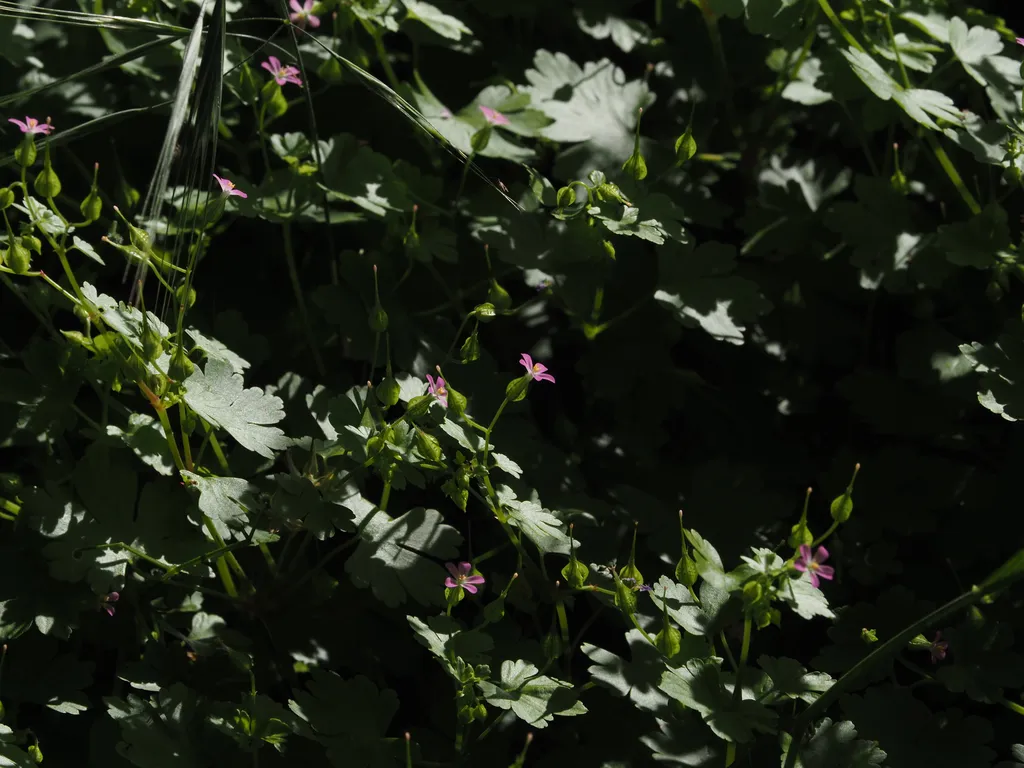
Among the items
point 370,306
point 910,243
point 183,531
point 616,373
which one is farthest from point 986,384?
point 183,531

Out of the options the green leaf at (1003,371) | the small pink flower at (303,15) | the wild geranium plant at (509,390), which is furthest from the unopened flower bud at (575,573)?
the small pink flower at (303,15)

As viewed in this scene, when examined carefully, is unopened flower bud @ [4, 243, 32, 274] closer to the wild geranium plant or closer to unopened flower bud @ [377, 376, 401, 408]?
the wild geranium plant

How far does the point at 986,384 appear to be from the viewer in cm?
147

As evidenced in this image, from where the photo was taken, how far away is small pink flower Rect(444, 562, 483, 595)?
130 centimetres

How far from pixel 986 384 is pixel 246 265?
1179mm

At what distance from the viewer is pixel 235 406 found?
130cm

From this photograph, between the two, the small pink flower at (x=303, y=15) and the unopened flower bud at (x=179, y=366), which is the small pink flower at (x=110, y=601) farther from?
the small pink flower at (x=303, y=15)

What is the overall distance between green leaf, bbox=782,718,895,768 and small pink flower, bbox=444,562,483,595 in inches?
16.7

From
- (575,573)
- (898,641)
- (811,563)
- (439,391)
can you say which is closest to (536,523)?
(575,573)

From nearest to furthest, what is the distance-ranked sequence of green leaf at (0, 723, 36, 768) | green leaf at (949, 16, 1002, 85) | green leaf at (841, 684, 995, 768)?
green leaf at (0, 723, 36, 768) → green leaf at (841, 684, 995, 768) → green leaf at (949, 16, 1002, 85)

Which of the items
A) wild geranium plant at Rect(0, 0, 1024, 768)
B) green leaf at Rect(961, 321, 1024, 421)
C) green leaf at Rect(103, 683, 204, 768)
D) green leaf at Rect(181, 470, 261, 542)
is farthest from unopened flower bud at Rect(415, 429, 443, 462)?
green leaf at Rect(961, 321, 1024, 421)

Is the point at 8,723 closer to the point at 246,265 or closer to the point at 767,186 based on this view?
the point at 246,265

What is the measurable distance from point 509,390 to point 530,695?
14.9 inches

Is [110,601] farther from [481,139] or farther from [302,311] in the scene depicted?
[481,139]
